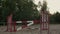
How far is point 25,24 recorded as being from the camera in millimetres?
20406

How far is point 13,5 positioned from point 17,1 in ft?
3.83

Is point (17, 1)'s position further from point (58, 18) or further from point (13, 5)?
point (58, 18)

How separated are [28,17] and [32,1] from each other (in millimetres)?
5479

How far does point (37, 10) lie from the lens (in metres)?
35.9

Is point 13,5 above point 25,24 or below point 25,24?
above

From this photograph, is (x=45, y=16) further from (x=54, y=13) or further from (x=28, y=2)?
(x=54, y=13)

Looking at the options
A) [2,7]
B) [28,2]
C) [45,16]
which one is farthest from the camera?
[28,2]

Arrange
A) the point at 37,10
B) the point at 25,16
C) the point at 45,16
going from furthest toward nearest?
1. the point at 37,10
2. the point at 25,16
3. the point at 45,16

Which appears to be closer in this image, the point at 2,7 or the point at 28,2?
the point at 2,7

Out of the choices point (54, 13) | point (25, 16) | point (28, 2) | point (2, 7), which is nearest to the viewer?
point (2, 7)

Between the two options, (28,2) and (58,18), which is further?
(58,18)

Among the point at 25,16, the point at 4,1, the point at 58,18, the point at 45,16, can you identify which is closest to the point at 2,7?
the point at 4,1

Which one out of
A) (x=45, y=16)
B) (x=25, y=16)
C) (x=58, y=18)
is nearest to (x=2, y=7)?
(x=25, y=16)

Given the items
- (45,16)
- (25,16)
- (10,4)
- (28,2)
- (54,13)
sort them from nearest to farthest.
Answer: (45,16) < (10,4) < (28,2) < (25,16) < (54,13)
